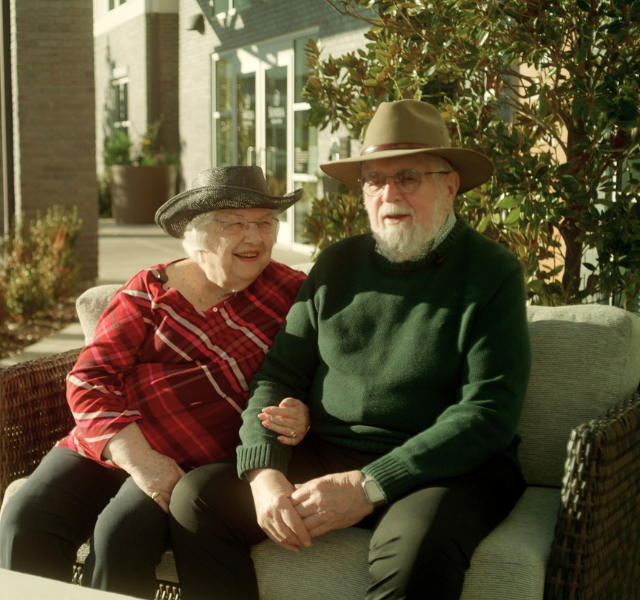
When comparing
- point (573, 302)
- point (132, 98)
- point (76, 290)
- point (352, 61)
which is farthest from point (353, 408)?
point (132, 98)

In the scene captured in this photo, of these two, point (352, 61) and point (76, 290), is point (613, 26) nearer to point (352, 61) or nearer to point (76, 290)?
point (352, 61)

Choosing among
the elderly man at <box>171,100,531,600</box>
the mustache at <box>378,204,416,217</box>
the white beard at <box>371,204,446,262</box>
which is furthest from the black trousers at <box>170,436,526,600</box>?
the mustache at <box>378,204,416,217</box>

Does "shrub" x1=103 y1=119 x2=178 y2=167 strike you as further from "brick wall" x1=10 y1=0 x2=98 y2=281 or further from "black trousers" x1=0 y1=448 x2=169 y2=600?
"black trousers" x1=0 y1=448 x2=169 y2=600

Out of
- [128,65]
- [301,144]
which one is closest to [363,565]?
[301,144]

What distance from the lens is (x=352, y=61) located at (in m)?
3.37

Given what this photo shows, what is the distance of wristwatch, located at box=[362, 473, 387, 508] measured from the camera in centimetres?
204

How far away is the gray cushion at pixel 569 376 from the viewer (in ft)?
7.72

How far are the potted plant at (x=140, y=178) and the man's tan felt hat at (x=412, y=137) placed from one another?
40.0ft

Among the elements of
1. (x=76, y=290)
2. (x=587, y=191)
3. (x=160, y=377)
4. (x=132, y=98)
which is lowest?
(x=76, y=290)

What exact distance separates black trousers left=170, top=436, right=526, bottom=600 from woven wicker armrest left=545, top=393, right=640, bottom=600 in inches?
8.1

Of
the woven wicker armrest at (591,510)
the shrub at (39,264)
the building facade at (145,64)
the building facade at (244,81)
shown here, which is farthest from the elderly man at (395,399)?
the building facade at (145,64)

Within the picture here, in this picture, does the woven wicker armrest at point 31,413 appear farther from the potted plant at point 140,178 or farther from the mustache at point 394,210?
the potted plant at point 140,178

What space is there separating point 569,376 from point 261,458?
97cm

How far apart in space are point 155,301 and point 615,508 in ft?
4.85
